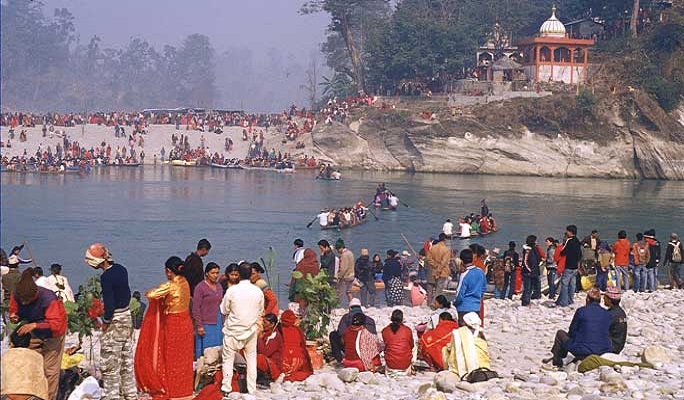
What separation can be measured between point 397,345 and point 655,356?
2680 millimetres

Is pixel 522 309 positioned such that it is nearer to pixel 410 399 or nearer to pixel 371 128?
pixel 410 399

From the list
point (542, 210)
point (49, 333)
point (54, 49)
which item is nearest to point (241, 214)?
point (542, 210)

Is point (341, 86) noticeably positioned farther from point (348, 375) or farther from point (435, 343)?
point (348, 375)

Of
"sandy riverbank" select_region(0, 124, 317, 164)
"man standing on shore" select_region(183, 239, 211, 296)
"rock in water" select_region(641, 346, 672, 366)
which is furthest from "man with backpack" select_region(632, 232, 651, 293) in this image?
"sandy riverbank" select_region(0, 124, 317, 164)

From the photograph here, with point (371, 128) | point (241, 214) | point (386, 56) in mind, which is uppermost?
point (386, 56)

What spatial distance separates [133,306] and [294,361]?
6.05ft

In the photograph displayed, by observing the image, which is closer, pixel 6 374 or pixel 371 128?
pixel 6 374

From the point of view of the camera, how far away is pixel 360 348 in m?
10.7

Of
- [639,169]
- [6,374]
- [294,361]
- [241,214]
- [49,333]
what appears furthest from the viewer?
[639,169]

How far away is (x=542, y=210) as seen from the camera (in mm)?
39938

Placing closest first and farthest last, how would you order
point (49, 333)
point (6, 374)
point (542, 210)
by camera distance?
point (6, 374) → point (49, 333) → point (542, 210)

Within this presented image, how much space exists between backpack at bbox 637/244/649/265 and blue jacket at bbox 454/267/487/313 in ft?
23.9

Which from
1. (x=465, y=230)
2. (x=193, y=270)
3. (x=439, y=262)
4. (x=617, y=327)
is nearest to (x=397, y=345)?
(x=617, y=327)

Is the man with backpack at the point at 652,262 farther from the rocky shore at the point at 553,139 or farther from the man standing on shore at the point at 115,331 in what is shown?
the rocky shore at the point at 553,139
